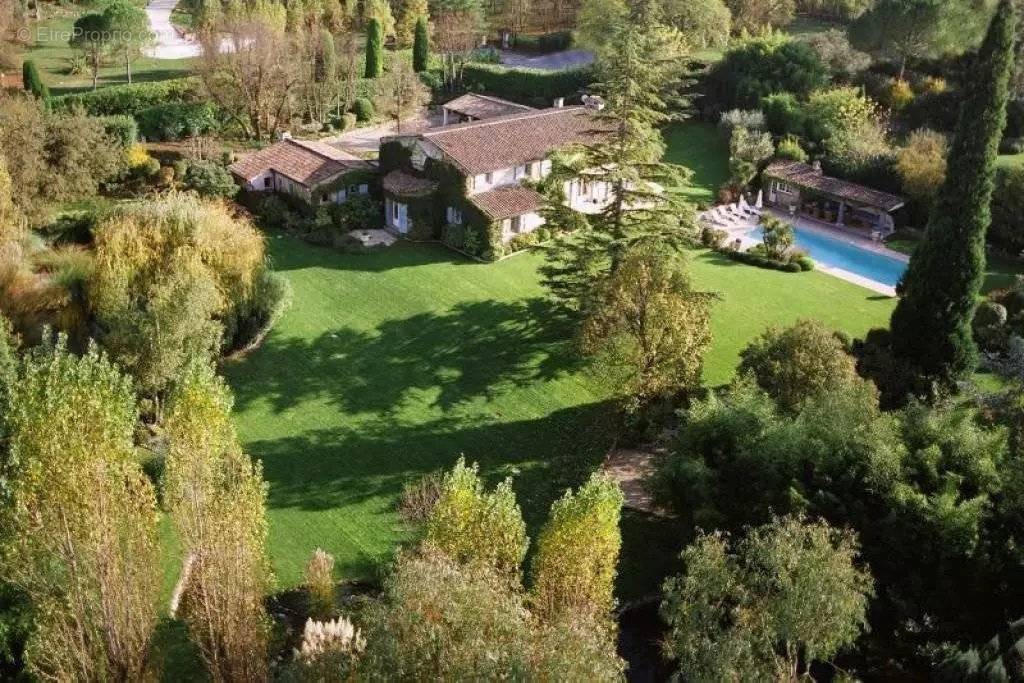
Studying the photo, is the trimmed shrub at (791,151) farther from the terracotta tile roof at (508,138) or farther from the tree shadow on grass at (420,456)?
the tree shadow on grass at (420,456)

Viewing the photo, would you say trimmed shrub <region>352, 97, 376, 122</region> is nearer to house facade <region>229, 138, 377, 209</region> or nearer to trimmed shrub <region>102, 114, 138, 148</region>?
house facade <region>229, 138, 377, 209</region>

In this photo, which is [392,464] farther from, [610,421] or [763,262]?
[763,262]

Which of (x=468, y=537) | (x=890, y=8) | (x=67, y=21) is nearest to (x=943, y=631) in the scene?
(x=468, y=537)

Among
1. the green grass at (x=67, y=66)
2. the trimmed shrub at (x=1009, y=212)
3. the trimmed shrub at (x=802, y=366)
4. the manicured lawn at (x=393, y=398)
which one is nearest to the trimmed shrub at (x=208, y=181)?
the manicured lawn at (x=393, y=398)

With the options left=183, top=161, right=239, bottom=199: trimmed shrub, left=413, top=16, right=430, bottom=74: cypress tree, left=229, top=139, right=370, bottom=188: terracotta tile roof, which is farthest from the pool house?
left=183, top=161, right=239, bottom=199: trimmed shrub

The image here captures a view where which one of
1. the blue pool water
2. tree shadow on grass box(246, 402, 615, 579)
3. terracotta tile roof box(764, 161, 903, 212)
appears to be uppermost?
terracotta tile roof box(764, 161, 903, 212)

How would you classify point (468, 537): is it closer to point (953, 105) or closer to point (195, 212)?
point (195, 212)
